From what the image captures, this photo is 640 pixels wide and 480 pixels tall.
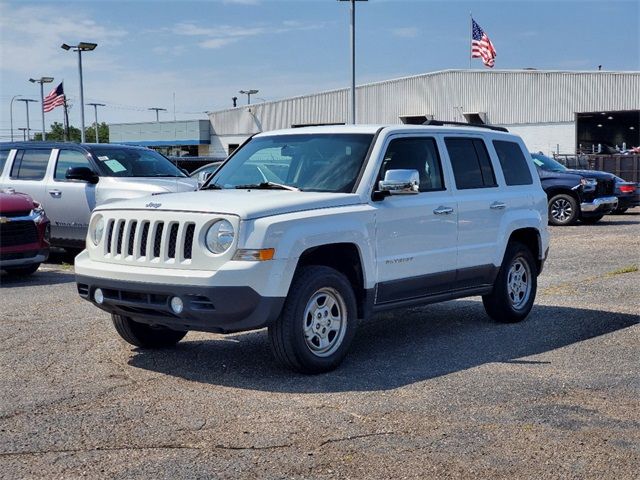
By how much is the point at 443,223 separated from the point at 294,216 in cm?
184

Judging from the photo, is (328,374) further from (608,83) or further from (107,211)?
(608,83)

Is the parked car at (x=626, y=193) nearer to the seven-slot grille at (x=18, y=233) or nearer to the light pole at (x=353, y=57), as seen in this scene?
the light pole at (x=353, y=57)

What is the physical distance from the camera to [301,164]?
7.68 m

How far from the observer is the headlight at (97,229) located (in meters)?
7.28

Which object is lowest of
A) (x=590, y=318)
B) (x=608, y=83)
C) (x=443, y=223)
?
(x=590, y=318)

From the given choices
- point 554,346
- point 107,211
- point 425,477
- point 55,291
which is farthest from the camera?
point 55,291

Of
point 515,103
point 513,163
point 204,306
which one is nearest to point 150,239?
point 204,306

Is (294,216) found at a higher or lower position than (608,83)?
lower

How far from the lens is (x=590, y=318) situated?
936 cm

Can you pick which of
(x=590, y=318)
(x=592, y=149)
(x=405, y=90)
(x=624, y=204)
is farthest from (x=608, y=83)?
(x=590, y=318)

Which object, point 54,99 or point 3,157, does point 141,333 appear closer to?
point 3,157

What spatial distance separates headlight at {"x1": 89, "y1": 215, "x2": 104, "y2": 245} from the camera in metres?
7.28

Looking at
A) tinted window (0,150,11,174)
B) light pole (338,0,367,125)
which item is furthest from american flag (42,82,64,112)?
tinted window (0,150,11,174)

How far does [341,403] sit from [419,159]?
2.77 m
